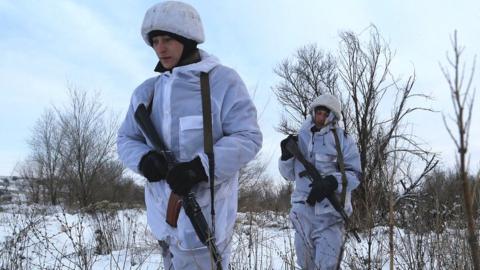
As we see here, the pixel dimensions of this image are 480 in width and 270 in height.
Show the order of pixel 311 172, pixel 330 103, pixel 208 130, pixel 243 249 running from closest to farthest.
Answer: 1. pixel 208 130
2. pixel 243 249
3. pixel 311 172
4. pixel 330 103

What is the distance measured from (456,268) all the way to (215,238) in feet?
5.93

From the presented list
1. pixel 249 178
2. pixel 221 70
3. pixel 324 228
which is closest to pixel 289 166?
pixel 324 228

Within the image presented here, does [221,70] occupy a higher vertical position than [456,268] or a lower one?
higher

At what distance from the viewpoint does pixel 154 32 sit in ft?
6.01

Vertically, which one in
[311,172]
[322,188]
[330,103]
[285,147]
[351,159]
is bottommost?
[322,188]

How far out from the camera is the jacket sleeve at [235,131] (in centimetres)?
166

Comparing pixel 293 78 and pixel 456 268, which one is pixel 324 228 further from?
pixel 293 78

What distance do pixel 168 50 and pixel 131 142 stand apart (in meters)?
0.42

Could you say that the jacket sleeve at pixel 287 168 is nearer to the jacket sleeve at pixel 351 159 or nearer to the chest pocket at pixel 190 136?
the jacket sleeve at pixel 351 159

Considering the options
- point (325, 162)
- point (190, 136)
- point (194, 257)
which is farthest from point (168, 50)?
point (325, 162)

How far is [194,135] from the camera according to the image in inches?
67.6

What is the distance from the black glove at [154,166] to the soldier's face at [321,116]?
7.79 feet

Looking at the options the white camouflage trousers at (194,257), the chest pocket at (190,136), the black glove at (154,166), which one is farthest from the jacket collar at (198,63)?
the white camouflage trousers at (194,257)

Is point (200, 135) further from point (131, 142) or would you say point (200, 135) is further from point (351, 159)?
point (351, 159)
